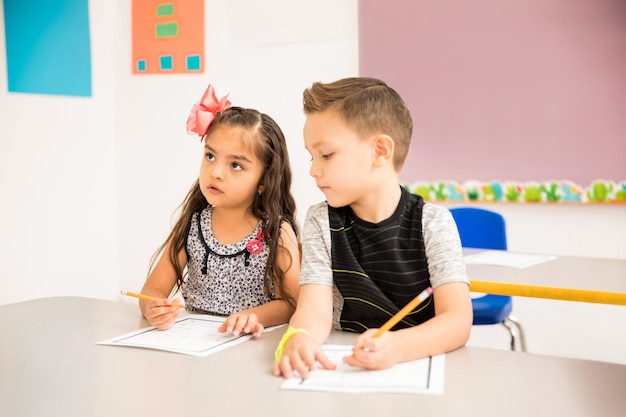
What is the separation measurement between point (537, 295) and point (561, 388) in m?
0.80

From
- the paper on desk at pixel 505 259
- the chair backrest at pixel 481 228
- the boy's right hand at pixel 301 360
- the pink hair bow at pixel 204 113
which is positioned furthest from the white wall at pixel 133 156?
the boy's right hand at pixel 301 360

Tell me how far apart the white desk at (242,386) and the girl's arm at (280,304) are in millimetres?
41

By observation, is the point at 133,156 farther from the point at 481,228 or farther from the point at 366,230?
the point at 366,230

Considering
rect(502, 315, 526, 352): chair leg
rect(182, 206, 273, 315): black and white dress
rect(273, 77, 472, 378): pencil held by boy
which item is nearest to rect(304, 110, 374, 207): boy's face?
rect(273, 77, 472, 378): pencil held by boy

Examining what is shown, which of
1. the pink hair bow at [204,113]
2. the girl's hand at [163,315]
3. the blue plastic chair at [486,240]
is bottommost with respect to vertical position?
the blue plastic chair at [486,240]

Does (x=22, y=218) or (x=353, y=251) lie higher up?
(x=353, y=251)

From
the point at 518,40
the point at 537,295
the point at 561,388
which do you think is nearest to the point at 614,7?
the point at 518,40

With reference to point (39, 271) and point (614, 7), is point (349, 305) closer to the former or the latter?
point (614, 7)

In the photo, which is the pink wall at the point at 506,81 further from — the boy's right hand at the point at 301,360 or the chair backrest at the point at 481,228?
the boy's right hand at the point at 301,360

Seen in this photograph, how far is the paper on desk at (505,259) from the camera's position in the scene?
1.96m

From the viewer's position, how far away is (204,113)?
1.53m

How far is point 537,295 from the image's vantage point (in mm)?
1611

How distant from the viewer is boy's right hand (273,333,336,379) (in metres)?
0.90

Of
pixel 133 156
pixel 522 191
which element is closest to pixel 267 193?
pixel 522 191
